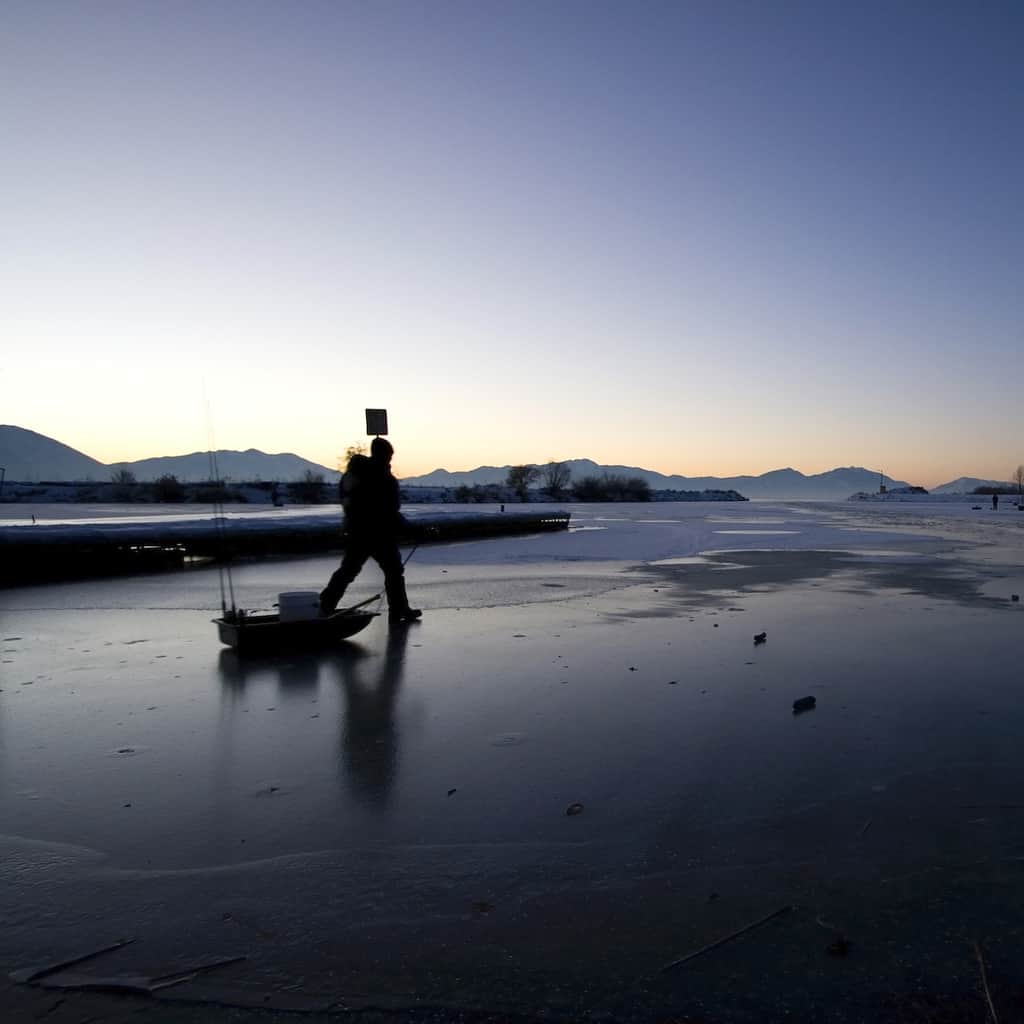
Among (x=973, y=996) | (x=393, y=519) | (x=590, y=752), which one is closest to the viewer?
(x=973, y=996)

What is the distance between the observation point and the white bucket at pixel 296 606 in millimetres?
7758

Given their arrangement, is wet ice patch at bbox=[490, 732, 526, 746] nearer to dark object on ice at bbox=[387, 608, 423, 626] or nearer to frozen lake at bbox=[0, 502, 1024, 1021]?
frozen lake at bbox=[0, 502, 1024, 1021]

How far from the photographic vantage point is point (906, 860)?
308 cm

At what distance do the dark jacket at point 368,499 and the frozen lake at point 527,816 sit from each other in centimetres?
143

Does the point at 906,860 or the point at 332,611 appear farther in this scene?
the point at 332,611

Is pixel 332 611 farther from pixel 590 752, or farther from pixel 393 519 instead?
pixel 590 752

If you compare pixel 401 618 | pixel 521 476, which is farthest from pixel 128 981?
pixel 521 476

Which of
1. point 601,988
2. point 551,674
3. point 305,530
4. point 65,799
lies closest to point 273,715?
point 65,799

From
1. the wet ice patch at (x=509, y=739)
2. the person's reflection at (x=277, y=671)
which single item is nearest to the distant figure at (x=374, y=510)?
the person's reflection at (x=277, y=671)

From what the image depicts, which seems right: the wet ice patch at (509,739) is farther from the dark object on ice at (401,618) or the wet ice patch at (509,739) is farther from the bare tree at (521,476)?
the bare tree at (521,476)

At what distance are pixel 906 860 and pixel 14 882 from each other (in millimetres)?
3575

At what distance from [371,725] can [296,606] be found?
3041mm

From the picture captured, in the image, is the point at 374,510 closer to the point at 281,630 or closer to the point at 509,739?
the point at 281,630

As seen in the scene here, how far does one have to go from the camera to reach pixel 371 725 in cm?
510
